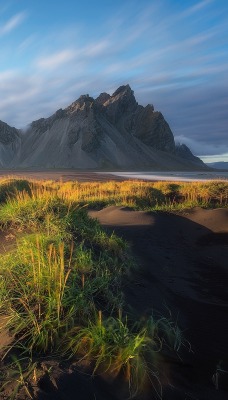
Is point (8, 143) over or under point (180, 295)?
over

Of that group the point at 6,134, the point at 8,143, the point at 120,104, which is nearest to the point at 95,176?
the point at 8,143

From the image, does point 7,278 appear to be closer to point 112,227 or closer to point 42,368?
point 42,368

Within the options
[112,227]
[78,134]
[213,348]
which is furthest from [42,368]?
[78,134]

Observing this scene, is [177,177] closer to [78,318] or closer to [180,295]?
[180,295]

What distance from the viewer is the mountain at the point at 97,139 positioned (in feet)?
447

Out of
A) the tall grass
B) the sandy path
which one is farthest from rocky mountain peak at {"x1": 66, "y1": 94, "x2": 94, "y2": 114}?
the tall grass

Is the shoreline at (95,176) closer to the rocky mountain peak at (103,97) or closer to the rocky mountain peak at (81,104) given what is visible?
the rocky mountain peak at (81,104)

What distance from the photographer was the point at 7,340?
4102mm

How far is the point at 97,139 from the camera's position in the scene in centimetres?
14062

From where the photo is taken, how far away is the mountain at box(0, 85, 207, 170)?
136375mm

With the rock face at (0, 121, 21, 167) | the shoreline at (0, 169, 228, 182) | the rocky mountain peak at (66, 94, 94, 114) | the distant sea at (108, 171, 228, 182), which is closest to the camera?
the shoreline at (0, 169, 228, 182)

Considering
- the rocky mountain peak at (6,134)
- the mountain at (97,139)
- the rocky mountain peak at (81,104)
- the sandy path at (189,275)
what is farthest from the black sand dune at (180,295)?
the rocky mountain peak at (6,134)

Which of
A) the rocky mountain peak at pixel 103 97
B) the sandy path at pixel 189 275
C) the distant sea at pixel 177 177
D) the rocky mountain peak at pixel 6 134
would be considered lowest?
the distant sea at pixel 177 177

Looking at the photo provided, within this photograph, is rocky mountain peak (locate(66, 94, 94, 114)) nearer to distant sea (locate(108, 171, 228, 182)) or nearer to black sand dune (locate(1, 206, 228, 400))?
distant sea (locate(108, 171, 228, 182))
